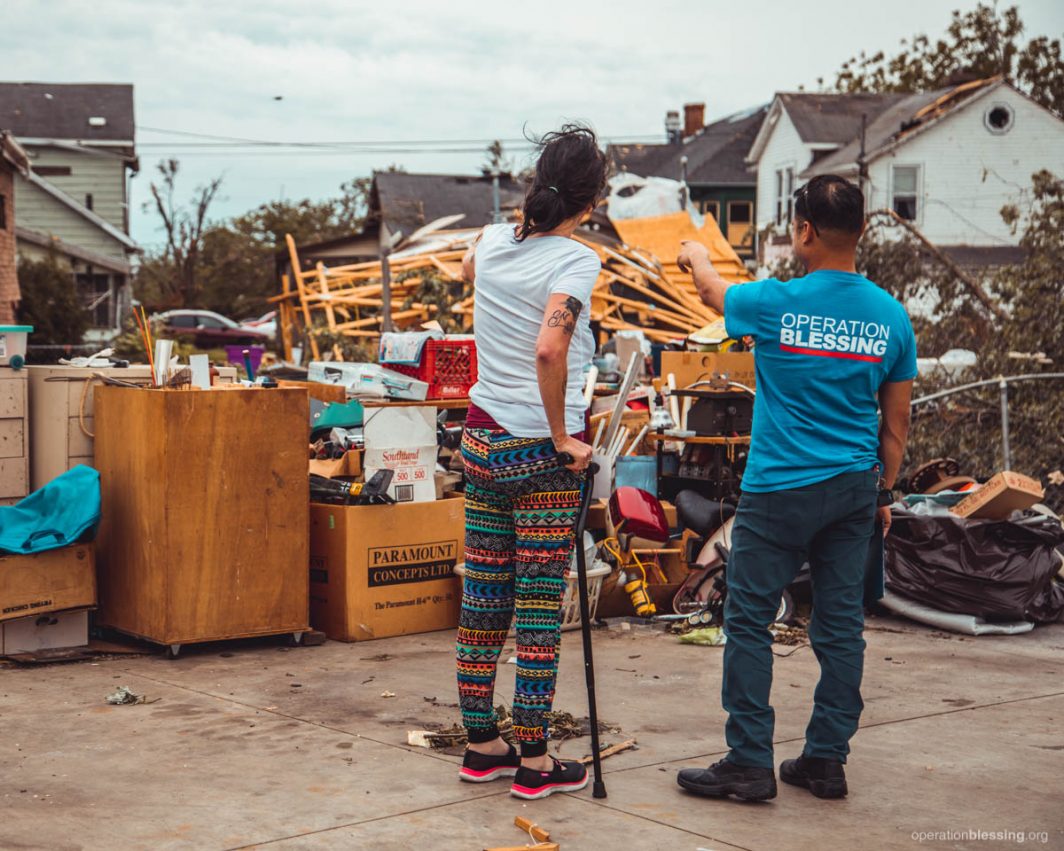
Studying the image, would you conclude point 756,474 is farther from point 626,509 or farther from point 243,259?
point 243,259

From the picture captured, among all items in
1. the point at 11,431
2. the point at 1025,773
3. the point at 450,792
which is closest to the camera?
the point at 450,792

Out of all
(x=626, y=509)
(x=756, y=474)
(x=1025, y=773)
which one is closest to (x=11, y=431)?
(x=626, y=509)

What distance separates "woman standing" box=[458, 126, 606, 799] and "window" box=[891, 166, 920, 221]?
33.6 meters

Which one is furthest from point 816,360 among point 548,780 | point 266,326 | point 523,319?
point 266,326

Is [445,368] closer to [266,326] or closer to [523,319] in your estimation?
[523,319]

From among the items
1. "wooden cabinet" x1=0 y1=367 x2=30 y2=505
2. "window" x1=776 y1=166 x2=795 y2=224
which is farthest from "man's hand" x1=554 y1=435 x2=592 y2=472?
"window" x1=776 y1=166 x2=795 y2=224

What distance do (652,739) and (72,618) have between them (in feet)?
9.41

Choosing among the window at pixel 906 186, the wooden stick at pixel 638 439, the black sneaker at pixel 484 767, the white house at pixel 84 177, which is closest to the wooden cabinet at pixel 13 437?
the black sneaker at pixel 484 767

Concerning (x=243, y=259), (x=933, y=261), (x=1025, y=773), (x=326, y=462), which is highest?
(x=243, y=259)

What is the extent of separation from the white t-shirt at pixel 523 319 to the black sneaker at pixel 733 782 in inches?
46.2

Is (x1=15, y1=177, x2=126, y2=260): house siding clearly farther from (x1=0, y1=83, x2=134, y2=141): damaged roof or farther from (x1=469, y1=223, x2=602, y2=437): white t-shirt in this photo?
(x1=469, y1=223, x2=602, y2=437): white t-shirt

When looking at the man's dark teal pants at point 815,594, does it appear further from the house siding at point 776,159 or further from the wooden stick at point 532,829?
the house siding at point 776,159

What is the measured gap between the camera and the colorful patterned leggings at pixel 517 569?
401 centimetres

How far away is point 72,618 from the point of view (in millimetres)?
5930
